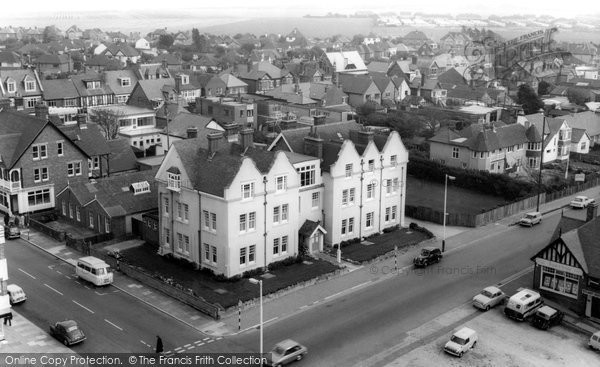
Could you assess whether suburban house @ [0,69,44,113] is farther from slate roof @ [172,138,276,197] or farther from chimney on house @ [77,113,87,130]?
slate roof @ [172,138,276,197]

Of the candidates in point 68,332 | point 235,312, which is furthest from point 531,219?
point 68,332

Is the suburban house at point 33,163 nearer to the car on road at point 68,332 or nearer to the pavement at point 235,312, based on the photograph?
the pavement at point 235,312

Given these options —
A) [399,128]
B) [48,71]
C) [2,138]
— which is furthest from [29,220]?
[48,71]

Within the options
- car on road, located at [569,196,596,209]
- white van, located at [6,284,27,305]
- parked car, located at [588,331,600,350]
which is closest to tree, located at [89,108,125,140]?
white van, located at [6,284,27,305]

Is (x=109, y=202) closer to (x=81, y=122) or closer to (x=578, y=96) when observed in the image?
(x=81, y=122)

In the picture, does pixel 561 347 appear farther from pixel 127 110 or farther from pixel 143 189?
pixel 127 110
